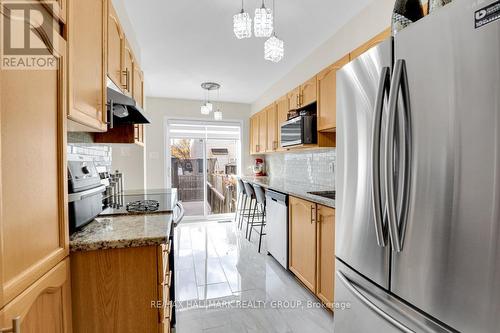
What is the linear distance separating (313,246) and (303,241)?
→ 0.18 m

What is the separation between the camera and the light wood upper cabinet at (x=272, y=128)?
3676mm

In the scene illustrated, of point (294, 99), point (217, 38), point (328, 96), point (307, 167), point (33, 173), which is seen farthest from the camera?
point (307, 167)

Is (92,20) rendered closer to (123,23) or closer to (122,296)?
(123,23)

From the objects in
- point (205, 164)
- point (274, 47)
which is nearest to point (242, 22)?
point (274, 47)

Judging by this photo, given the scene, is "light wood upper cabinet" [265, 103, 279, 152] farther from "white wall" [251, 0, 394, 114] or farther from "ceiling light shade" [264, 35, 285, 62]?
"ceiling light shade" [264, 35, 285, 62]

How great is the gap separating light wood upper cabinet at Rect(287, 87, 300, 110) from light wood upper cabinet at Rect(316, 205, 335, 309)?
4.99ft

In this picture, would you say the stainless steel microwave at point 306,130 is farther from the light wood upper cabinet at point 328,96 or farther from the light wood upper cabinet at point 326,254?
the light wood upper cabinet at point 326,254

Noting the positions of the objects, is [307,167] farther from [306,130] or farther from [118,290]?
[118,290]

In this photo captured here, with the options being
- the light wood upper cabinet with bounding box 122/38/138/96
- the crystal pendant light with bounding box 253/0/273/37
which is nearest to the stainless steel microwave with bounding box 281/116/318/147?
the crystal pendant light with bounding box 253/0/273/37

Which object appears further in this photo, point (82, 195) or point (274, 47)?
point (274, 47)

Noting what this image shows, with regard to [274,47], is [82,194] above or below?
below

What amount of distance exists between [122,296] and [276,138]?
2981 mm

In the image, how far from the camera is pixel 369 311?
3.41ft

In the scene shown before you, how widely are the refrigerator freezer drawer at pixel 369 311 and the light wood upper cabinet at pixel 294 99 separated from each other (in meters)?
2.13
